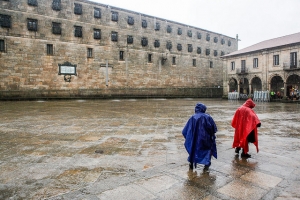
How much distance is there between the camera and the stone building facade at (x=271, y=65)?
2316cm

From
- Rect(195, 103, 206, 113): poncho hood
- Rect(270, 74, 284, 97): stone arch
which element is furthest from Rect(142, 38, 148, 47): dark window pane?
Rect(195, 103, 206, 113): poncho hood

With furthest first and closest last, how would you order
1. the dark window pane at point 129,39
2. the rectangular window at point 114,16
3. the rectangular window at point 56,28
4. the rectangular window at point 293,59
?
the dark window pane at point 129,39 → the rectangular window at point 114,16 → the rectangular window at point 293,59 → the rectangular window at point 56,28

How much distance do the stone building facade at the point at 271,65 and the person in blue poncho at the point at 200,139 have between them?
23.9m

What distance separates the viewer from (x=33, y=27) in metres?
21.5

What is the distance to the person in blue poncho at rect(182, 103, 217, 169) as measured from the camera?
3474mm

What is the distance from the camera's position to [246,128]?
13.3 feet

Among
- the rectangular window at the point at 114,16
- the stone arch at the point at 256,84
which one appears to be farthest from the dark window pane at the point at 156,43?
the stone arch at the point at 256,84

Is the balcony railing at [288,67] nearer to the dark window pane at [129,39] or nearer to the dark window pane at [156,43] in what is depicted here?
the dark window pane at [156,43]

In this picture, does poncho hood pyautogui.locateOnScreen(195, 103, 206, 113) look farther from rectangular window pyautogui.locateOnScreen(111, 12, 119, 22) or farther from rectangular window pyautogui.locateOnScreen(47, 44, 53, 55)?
rectangular window pyautogui.locateOnScreen(111, 12, 119, 22)

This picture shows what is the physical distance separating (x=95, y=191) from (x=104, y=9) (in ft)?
86.0

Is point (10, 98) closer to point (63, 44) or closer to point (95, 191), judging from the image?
point (63, 44)

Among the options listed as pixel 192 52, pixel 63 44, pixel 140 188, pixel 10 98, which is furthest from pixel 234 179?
pixel 192 52

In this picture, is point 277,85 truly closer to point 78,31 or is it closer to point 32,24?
point 78,31

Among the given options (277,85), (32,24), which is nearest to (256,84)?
(277,85)
